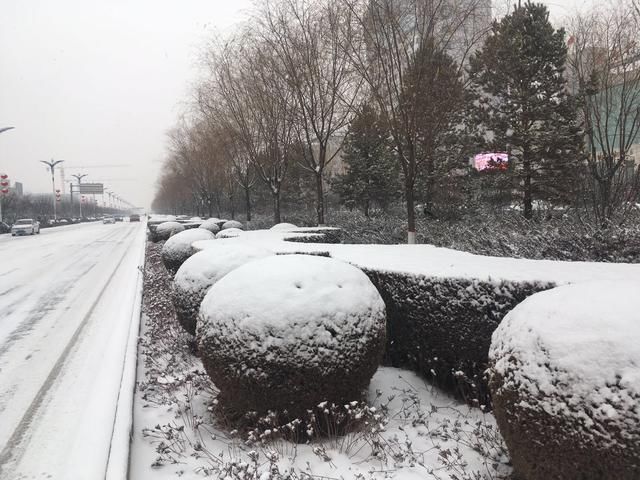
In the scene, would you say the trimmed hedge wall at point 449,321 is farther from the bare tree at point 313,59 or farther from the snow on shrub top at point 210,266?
the bare tree at point 313,59

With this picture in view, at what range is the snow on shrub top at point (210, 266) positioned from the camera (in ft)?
18.3

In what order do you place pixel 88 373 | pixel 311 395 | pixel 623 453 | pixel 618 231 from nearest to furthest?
pixel 623 453 < pixel 311 395 < pixel 88 373 < pixel 618 231

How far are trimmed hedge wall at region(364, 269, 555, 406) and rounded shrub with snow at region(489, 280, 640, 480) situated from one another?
46.6 inches

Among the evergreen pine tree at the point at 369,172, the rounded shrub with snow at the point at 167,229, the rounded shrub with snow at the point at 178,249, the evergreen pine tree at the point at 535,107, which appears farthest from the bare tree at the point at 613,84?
the rounded shrub with snow at the point at 167,229

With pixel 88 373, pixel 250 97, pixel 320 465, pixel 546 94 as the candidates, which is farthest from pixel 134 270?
pixel 546 94

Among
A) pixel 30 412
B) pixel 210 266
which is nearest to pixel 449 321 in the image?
pixel 210 266

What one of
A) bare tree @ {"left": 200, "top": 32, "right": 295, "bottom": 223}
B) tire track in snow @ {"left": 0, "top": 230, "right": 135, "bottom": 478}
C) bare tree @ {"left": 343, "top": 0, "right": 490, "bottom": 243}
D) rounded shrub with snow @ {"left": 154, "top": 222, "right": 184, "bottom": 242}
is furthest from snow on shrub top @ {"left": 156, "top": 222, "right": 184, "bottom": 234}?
tire track in snow @ {"left": 0, "top": 230, "right": 135, "bottom": 478}

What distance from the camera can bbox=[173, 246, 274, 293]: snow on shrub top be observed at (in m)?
5.58

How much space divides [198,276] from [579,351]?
4.49m

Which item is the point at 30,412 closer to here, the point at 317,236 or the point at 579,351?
the point at 579,351

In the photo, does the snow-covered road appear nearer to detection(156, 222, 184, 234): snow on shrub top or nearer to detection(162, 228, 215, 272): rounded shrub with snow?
detection(162, 228, 215, 272): rounded shrub with snow

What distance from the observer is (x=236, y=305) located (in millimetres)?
3541

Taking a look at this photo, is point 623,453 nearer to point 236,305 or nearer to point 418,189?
point 236,305

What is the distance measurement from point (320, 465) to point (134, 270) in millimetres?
12573
